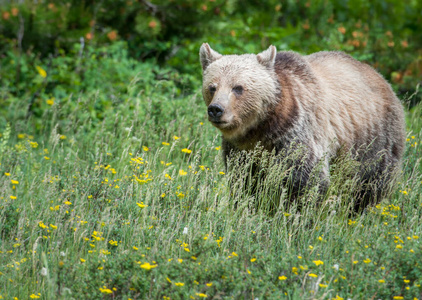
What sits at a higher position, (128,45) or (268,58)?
(268,58)

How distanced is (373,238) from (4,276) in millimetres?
2679

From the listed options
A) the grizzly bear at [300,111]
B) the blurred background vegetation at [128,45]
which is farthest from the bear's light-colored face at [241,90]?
the blurred background vegetation at [128,45]

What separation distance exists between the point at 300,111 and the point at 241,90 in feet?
1.93

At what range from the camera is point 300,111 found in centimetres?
511

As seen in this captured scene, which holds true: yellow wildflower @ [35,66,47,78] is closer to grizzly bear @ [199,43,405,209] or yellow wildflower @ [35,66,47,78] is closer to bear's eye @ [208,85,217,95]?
grizzly bear @ [199,43,405,209]

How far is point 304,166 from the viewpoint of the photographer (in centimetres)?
497

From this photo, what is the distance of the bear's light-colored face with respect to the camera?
4.93 metres

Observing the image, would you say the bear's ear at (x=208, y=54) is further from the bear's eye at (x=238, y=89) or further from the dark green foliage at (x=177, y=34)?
the dark green foliage at (x=177, y=34)

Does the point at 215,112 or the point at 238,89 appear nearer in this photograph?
the point at 215,112

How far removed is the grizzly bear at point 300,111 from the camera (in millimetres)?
4996

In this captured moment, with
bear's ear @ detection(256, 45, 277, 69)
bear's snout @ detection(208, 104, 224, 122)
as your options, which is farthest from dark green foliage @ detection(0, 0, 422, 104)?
bear's snout @ detection(208, 104, 224, 122)

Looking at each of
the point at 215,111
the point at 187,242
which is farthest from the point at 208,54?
the point at 187,242

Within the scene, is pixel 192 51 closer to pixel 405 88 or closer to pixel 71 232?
pixel 405 88

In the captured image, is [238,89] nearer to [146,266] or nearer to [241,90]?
[241,90]
